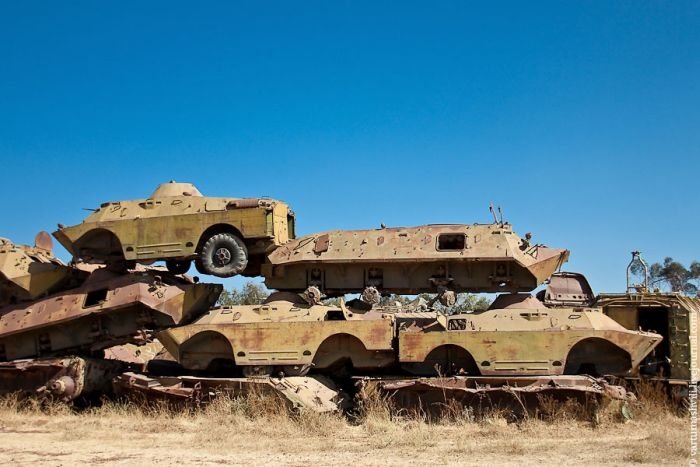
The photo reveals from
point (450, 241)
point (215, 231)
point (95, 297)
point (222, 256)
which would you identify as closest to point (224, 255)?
point (222, 256)

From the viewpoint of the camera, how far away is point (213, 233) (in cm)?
1997

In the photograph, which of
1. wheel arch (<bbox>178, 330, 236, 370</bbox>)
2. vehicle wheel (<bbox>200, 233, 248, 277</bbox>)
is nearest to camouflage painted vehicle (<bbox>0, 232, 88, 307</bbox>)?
vehicle wheel (<bbox>200, 233, 248, 277</bbox>)

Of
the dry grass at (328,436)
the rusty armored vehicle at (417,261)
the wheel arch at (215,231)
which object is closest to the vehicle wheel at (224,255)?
the wheel arch at (215,231)

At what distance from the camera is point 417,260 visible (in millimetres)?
18922

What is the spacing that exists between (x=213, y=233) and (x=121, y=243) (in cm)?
256

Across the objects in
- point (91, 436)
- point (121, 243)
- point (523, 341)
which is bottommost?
point (91, 436)

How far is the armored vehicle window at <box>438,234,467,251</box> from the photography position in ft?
62.6

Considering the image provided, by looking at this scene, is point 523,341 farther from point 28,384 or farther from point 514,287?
point 28,384

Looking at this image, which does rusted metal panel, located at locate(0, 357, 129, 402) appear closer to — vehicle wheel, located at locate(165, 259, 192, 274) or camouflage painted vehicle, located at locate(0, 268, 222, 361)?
camouflage painted vehicle, located at locate(0, 268, 222, 361)

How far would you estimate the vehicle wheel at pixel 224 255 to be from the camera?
1958 centimetres

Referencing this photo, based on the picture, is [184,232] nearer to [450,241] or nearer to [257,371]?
[257,371]

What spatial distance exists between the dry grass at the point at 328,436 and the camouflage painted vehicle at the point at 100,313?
196 centimetres

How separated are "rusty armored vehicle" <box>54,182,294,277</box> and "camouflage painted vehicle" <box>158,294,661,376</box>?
168 cm


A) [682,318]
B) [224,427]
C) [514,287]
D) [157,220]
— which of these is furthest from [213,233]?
[682,318]
